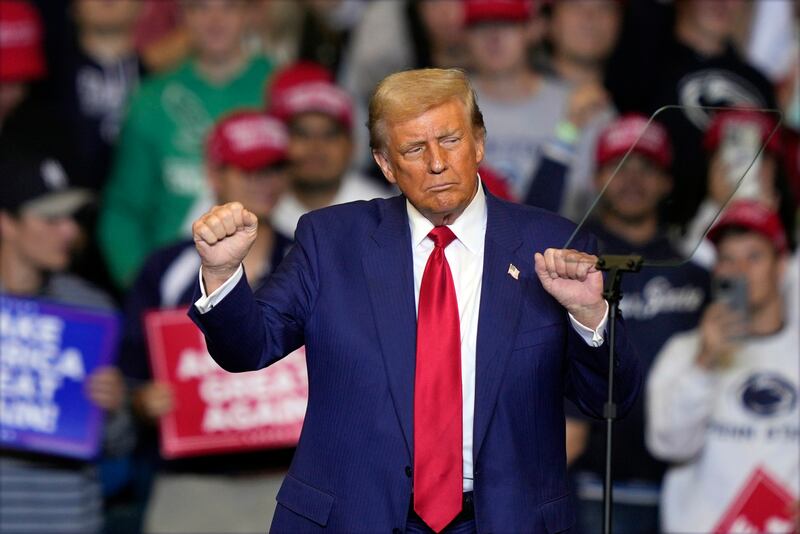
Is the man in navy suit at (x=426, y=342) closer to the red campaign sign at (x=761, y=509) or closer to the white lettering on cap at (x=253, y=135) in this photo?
the red campaign sign at (x=761, y=509)

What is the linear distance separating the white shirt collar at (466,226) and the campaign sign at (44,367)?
239 cm

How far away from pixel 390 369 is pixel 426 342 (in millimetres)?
90

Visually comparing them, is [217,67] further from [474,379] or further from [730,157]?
[474,379]

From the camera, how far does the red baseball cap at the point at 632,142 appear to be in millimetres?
6023

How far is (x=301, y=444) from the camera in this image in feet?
Result: 10.4

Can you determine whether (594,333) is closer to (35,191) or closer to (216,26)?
(35,191)

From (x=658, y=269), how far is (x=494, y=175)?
2.30 ft

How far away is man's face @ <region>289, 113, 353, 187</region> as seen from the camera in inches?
247

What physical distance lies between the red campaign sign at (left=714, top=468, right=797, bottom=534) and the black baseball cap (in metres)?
2.64

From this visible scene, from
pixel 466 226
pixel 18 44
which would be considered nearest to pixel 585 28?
pixel 18 44

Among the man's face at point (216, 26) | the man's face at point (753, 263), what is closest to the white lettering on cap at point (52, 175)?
the man's face at point (216, 26)

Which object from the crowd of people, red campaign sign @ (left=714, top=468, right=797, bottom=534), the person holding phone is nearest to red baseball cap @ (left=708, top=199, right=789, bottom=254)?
the crowd of people

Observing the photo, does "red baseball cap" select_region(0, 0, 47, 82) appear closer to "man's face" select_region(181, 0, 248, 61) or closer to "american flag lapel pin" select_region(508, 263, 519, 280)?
"man's face" select_region(181, 0, 248, 61)

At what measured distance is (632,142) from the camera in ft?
20.0
